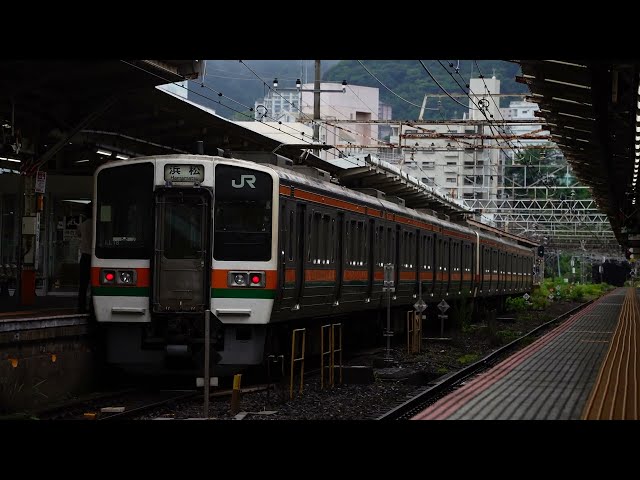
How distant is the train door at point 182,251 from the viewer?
13328 millimetres

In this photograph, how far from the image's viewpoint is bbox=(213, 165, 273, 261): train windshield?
44.3ft

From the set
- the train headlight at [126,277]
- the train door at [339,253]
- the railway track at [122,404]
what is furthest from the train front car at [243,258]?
the train door at [339,253]

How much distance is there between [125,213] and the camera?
542 inches

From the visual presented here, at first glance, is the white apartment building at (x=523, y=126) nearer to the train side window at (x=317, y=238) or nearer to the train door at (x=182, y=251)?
the train side window at (x=317, y=238)

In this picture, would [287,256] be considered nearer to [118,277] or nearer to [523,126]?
[118,277]

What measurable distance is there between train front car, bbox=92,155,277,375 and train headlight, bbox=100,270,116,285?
0.04 ft

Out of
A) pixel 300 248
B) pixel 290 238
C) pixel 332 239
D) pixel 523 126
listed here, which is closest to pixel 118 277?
pixel 290 238

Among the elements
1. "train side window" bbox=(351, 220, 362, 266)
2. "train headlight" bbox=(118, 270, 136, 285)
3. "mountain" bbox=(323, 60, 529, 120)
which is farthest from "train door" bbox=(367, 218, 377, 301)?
"mountain" bbox=(323, 60, 529, 120)

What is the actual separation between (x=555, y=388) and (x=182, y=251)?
4.72 metres

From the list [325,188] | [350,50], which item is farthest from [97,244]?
[350,50]

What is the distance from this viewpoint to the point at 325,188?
16.5 metres

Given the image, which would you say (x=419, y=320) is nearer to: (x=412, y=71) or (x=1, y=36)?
(x=1, y=36)

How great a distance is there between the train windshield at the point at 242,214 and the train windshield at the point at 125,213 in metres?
0.85
